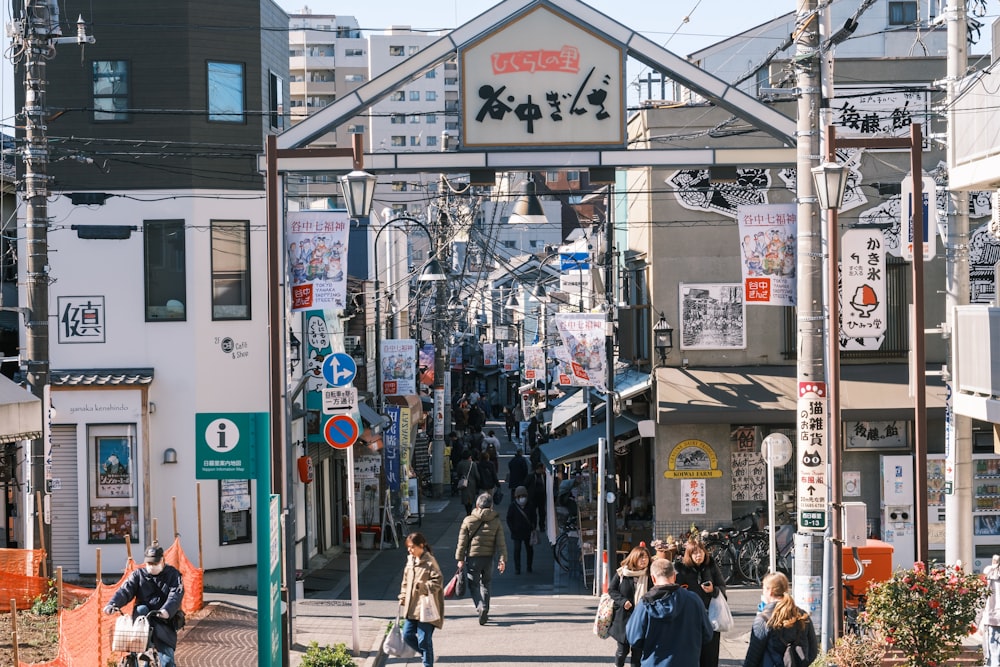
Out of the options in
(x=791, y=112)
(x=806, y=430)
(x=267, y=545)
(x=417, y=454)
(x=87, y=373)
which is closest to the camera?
(x=267, y=545)

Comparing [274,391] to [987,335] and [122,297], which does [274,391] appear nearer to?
[122,297]

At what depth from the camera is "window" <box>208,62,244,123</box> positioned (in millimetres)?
21875

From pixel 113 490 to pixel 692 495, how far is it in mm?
9829

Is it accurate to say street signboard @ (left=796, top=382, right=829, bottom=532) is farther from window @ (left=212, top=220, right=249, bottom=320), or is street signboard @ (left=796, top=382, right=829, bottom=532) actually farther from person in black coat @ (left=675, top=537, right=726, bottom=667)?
window @ (left=212, top=220, right=249, bottom=320)

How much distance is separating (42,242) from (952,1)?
12.1 meters

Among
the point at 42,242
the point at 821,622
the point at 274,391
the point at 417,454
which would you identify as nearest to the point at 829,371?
the point at 821,622

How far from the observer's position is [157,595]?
1250 centimetres

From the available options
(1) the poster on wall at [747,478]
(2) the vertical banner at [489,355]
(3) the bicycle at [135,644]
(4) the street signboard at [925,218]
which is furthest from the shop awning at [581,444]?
(2) the vertical banner at [489,355]

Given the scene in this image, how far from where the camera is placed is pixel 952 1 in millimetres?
15977

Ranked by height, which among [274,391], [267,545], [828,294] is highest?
[828,294]

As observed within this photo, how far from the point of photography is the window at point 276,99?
76.7 ft

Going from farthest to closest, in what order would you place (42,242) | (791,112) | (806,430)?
(791,112)
(42,242)
(806,430)

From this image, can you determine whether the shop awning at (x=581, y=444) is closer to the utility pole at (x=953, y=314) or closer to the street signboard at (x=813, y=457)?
the utility pole at (x=953, y=314)

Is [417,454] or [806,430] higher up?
[806,430]
